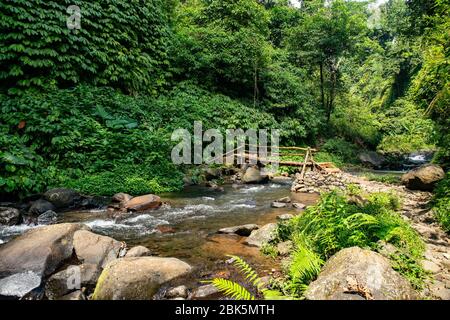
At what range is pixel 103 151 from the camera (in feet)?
35.0

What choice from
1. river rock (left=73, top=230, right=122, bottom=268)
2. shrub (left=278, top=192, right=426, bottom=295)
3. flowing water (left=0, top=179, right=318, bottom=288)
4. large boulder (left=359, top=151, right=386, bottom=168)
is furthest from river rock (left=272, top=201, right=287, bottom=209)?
large boulder (left=359, top=151, right=386, bottom=168)

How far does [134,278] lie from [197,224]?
10.8 ft

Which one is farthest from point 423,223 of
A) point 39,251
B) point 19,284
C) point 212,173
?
point 212,173

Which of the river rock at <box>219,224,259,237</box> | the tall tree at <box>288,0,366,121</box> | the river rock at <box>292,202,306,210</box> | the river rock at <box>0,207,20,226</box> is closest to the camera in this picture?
the river rock at <box>219,224,259,237</box>

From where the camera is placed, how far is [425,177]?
1029cm

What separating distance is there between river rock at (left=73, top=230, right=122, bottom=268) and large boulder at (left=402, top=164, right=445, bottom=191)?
1006 cm

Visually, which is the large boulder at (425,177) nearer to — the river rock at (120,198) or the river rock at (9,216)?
the river rock at (120,198)

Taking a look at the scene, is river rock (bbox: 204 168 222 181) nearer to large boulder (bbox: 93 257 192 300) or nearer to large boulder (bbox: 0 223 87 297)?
large boulder (bbox: 0 223 87 297)

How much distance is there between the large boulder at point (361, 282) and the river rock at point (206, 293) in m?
1.16

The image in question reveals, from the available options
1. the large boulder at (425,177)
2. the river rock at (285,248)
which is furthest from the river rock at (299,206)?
the large boulder at (425,177)

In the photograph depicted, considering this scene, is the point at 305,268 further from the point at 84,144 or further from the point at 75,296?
the point at 84,144

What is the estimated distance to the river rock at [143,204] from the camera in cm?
806

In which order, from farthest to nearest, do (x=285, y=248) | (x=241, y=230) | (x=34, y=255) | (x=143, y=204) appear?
1. (x=143, y=204)
2. (x=241, y=230)
3. (x=285, y=248)
4. (x=34, y=255)

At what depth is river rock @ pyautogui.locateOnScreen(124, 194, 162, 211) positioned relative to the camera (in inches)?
317
